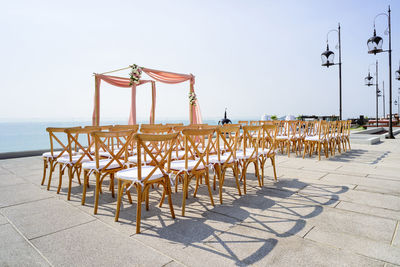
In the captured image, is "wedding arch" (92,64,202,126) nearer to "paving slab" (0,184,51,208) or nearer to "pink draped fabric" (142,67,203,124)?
"pink draped fabric" (142,67,203,124)

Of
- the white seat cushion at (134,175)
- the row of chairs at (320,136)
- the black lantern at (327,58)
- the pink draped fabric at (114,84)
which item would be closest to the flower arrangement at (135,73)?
the pink draped fabric at (114,84)

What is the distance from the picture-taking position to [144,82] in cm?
784

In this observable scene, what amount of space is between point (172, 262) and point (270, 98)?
91.3ft

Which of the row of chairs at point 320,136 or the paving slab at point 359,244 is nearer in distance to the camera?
the paving slab at point 359,244

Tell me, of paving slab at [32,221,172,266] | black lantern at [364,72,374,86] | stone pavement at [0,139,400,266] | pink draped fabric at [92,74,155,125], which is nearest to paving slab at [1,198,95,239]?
stone pavement at [0,139,400,266]

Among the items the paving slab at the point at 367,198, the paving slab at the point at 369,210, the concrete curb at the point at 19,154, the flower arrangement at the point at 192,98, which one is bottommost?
the paving slab at the point at 369,210

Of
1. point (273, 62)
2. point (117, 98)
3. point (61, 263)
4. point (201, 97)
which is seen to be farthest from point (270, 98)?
point (61, 263)

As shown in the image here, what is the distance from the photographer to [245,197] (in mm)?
3223

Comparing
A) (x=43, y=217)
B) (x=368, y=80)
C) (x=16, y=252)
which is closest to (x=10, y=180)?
(x=43, y=217)

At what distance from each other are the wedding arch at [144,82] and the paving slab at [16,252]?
196 inches

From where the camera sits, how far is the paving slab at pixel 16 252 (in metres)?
1.74

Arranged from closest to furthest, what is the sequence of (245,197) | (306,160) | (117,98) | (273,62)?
(245,197) → (306,160) → (117,98) → (273,62)

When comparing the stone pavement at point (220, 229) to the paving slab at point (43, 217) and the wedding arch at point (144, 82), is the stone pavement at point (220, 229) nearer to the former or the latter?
the paving slab at point (43, 217)

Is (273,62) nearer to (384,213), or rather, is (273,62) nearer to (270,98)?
(270,98)
